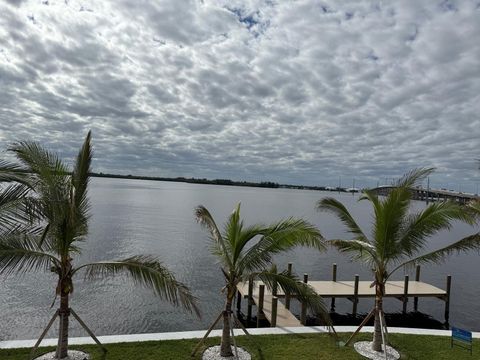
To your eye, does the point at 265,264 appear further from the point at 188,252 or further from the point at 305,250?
the point at 305,250

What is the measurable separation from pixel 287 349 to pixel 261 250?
9.80 feet

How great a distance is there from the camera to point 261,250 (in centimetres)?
898

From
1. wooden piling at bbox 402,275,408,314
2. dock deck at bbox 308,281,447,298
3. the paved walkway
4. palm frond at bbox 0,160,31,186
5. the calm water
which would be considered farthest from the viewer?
wooden piling at bbox 402,275,408,314

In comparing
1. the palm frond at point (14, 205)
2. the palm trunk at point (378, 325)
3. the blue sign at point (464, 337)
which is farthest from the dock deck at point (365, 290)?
the palm frond at point (14, 205)

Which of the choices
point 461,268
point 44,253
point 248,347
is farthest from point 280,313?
point 461,268

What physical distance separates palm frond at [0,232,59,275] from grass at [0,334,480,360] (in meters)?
2.44

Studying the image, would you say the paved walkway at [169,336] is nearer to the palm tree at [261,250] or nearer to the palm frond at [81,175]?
the palm tree at [261,250]

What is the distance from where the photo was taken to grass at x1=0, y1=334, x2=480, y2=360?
891 centimetres

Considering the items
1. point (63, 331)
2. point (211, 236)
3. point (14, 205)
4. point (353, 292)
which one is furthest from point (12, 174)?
point (353, 292)

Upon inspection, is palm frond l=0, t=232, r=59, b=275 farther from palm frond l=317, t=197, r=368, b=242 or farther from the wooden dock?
the wooden dock

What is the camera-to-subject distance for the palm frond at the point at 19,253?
290 inches

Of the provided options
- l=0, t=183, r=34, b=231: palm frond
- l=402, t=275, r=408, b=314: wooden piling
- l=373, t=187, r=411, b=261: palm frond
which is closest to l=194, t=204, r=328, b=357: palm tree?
l=373, t=187, r=411, b=261: palm frond

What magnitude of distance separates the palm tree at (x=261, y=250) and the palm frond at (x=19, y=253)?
3641 mm

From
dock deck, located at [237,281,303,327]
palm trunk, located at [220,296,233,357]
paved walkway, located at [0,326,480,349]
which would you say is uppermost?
palm trunk, located at [220,296,233,357]
